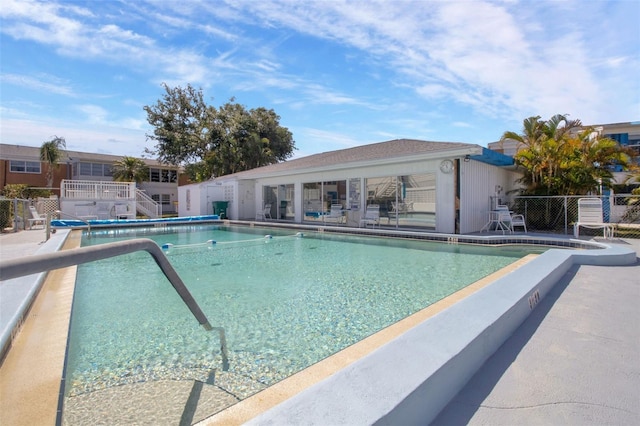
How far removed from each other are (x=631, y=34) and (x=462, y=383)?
1063 centimetres

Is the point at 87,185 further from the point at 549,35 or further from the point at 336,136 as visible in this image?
the point at 549,35

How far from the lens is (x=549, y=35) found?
9.34m

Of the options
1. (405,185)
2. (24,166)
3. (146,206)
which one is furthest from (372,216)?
(24,166)

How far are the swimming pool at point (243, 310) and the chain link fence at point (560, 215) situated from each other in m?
4.02

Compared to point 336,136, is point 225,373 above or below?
below

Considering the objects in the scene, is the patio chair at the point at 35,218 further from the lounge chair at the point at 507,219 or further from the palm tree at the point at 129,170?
the lounge chair at the point at 507,219

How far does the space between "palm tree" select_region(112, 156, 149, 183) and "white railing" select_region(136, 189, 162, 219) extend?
862cm

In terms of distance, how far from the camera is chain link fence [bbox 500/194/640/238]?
10.9 m

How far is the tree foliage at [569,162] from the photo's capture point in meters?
11.6

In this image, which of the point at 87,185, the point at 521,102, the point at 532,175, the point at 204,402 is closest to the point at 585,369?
the point at 204,402

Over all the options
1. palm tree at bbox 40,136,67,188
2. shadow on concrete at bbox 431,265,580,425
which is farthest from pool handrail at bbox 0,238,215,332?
palm tree at bbox 40,136,67,188

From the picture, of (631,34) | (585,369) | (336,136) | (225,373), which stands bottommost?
(225,373)

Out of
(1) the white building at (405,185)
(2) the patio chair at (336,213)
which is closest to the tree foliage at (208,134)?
(1) the white building at (405,185)

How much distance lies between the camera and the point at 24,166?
28.4 meters
